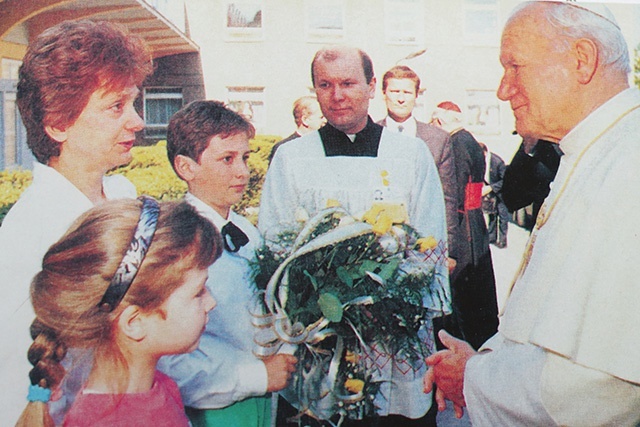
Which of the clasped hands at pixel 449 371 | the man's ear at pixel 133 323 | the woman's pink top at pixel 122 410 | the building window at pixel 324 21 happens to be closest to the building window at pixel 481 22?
the building window at pixel 324 21

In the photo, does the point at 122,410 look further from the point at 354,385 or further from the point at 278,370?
the point at 354,385

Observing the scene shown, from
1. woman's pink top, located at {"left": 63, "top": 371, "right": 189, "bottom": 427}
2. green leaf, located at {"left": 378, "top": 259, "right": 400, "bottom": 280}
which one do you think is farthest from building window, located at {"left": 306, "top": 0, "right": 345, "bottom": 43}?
woman's pink top, located at {"left": 63, "top": 371, "right": 189, "bottom": 427}

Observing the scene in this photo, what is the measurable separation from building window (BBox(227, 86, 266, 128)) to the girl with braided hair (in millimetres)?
420

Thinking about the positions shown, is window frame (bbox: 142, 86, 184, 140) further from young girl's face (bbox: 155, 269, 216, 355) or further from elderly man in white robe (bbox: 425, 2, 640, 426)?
elderly man in white robe (bbox: 425, 2, 640, 426)

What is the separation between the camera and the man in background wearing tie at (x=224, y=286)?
1.96 m

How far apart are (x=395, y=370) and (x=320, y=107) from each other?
0.84 meters

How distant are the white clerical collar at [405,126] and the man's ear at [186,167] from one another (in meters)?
0.64

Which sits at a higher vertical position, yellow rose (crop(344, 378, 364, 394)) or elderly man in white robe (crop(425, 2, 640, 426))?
elderly man in white robe (crop(425, 2, 640, 426))

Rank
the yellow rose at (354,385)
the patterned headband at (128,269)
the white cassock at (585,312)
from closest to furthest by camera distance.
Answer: the white cassock at (585,312), the patterned headband at (128,269), the yellow rose at (354,385)

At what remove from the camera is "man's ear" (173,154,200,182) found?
2.01 m

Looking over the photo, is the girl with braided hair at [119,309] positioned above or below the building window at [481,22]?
below

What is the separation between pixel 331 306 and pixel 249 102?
698 millimetres

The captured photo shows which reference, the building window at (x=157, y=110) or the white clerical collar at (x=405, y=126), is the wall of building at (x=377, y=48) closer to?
the white clerical collar at (x=405, y=126)

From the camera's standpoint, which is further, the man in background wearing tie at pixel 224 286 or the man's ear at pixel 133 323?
the man in background wearing tie at pixel 224 286
